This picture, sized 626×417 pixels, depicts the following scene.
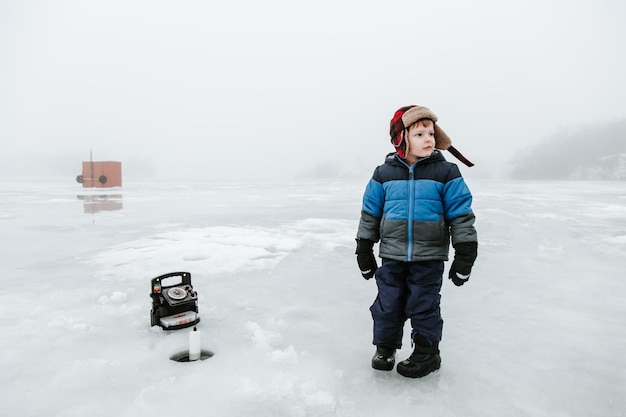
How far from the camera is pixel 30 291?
4.29 m

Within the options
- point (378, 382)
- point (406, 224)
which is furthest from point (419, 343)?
point (406, 224)

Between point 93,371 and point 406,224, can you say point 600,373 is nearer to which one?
point 406,224

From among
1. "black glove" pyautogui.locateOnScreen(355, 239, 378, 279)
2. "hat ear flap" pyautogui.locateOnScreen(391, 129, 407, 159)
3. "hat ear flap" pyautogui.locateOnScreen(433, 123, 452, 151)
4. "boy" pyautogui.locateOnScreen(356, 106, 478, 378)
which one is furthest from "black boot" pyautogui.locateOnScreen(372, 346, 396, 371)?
"hat ear flap" pyautogui.locateOnScreen(433, 123, 452, 151)

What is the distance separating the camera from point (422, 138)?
257 centimetres

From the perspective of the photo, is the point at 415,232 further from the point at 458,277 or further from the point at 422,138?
the point at 422,138

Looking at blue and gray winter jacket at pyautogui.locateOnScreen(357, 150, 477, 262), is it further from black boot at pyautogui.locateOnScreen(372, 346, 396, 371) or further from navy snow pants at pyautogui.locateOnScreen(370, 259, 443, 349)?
black boot at pyautogui.locateOnScreen(372, 346, 396, 371)

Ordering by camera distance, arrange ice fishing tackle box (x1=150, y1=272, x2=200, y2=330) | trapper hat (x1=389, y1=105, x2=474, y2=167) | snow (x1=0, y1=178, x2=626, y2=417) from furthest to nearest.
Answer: ice fishing tackle box (x1=150, y1=272, x2=200, y2=330) < trapper hat (x1=389, y1=105, x2=474, y2=167) < snow (x1=0, y1=178, x2=626, y2=417)

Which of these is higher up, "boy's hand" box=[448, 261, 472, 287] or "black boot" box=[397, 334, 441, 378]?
"boy's hand" box=[448, 261, 472, 287]

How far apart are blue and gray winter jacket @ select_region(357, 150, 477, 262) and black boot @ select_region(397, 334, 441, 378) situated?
578 millimetres

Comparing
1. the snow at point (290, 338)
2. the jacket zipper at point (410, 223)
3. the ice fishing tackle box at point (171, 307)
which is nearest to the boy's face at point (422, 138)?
the jacket zipper at point (410, 223)

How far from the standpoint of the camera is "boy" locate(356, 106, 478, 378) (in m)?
2.53

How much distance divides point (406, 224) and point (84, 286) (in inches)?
151

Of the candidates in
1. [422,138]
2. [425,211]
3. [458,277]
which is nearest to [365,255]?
[425,211]

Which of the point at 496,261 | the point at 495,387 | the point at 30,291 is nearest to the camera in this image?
the point at 495,387
